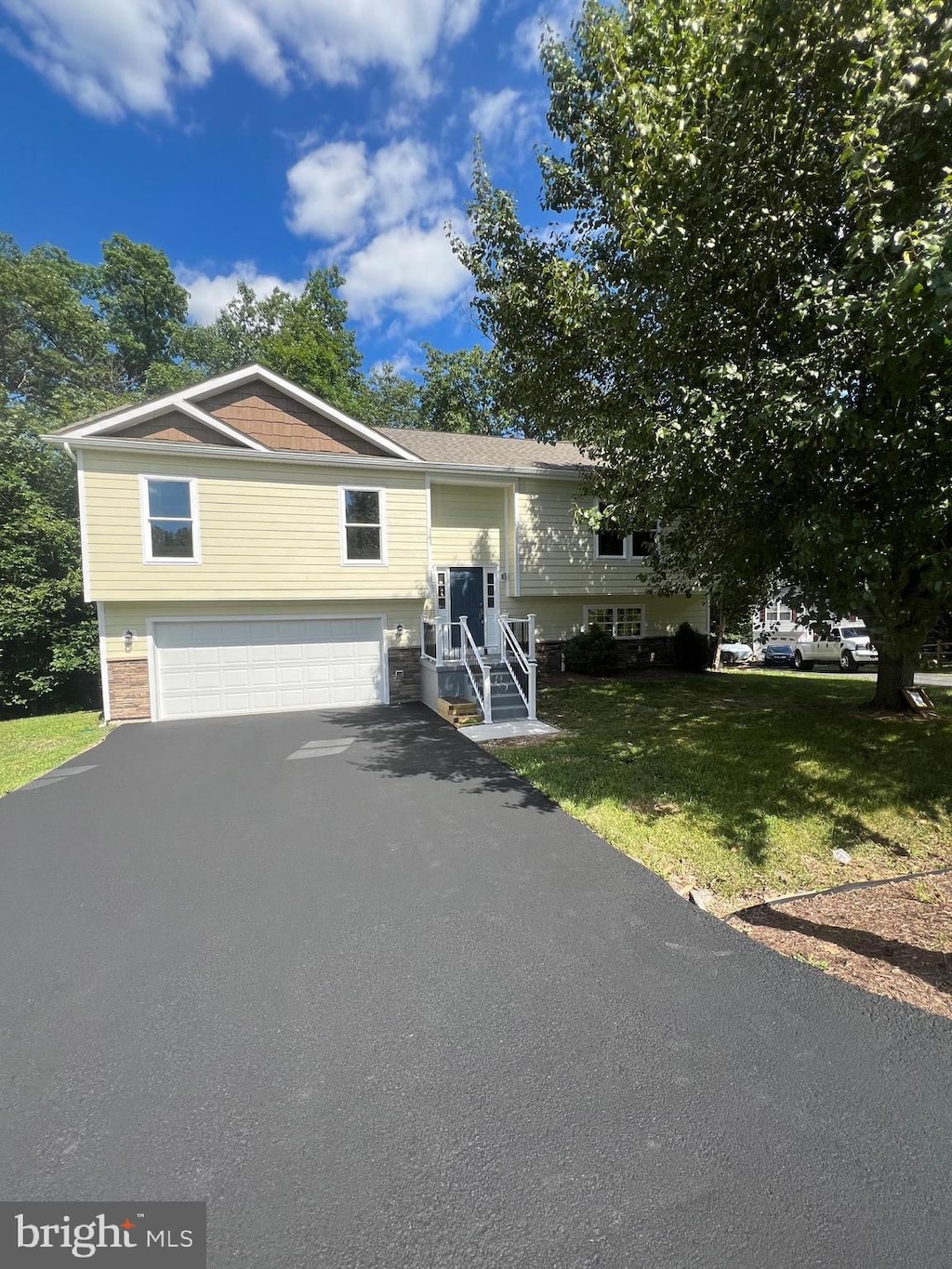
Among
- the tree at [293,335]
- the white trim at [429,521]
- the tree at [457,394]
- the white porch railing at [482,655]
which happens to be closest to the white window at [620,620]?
the white porch railing at [482,655]

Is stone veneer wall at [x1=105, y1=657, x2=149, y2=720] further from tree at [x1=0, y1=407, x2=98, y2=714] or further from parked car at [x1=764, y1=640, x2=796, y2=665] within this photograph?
parked car at [x1=764, y1=640, x2=796, y2=665]

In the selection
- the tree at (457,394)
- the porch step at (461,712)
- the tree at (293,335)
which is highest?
the tree at (293,335)

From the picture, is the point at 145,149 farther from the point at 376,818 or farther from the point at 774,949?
the point at 774,949

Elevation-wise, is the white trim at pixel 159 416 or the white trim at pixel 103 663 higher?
the white trim at pixel 159 416

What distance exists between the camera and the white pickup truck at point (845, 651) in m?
18.8

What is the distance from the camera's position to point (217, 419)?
10.9 meters

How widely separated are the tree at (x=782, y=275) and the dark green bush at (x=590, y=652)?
694 cm

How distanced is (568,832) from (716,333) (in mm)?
5548

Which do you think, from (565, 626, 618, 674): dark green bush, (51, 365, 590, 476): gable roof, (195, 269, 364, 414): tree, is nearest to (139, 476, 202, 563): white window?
(51, 365, 590, 476): gable roof

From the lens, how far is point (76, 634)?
15.0 metres

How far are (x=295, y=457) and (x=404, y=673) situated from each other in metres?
5.10

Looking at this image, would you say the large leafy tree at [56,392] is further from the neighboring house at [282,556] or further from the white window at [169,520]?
the white window at [169,520]

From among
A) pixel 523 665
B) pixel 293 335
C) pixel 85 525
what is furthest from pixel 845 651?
pixel 293 335

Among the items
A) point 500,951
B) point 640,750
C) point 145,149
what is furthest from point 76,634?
point 500,951
